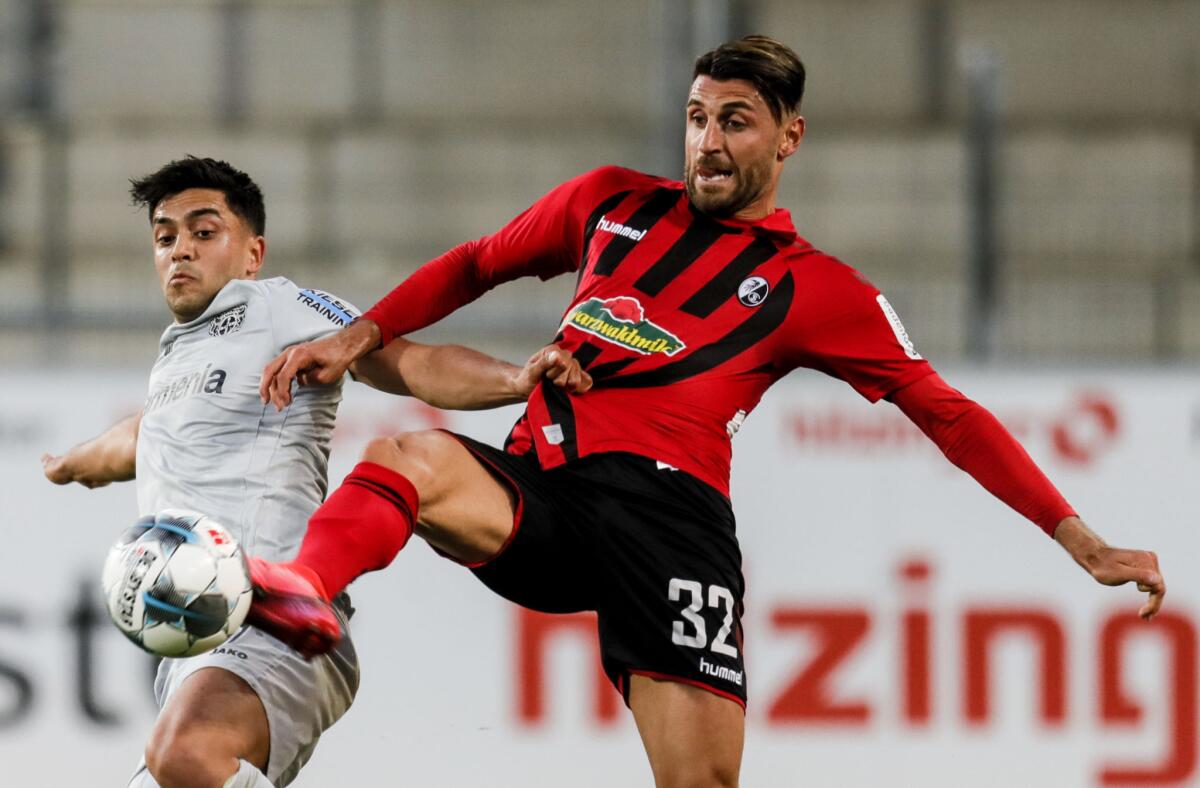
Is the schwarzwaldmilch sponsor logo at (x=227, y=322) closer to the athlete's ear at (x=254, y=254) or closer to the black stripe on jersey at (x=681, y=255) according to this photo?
the athlete's ear at (x=254, y=254)

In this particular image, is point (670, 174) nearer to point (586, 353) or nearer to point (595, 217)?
point (595, 217)

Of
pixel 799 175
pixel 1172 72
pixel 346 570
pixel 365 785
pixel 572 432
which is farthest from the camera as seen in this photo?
pixel 1172 72

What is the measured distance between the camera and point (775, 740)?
6082mm

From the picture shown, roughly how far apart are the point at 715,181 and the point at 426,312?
675 millimetres

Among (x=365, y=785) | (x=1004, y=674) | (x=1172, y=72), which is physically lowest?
(x=365, y=785)


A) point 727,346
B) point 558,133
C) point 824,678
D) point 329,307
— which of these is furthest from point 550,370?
point 558,133

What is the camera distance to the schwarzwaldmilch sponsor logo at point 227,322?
3.93 metres

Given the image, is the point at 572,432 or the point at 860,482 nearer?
the point at 572,432

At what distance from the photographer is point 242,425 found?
3.84 metres

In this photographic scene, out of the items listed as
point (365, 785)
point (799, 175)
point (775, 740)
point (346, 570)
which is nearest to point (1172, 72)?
point (799, 175)

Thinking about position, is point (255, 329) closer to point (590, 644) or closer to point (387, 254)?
point (590, 644)

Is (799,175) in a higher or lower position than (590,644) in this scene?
higher

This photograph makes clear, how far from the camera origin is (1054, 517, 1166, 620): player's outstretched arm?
11.4 feet

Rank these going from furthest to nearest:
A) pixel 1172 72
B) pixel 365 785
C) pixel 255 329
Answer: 1. pixel 1172 72
2. pixel 365 785
3. pixel 255 329
